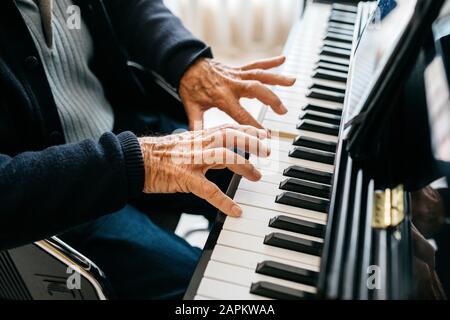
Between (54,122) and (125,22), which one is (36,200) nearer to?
(54,122)

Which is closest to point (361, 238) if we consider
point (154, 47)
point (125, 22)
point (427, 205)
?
point (427, 205)

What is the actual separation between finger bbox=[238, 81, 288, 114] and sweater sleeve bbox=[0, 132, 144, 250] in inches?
16.1

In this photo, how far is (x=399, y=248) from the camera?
76 centimetres

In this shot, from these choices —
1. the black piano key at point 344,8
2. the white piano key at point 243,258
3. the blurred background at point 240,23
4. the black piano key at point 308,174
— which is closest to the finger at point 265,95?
the black piano key at point 308,174

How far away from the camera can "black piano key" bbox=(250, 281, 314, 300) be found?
790 millimetres

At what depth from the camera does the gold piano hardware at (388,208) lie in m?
0.79

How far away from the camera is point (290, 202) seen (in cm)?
94

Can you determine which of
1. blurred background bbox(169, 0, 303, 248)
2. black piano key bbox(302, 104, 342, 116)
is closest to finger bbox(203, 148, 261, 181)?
black piano key bbox(302, 104, 342, 116)

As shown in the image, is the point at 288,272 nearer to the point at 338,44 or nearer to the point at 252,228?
the point at 252,228

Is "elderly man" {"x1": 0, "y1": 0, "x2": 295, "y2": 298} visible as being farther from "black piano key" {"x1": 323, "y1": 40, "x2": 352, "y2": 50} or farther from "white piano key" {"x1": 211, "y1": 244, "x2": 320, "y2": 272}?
"black piano key" {"x1": 323, "y1": 40, "x2": 352, "y2": 50}

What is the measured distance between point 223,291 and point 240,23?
2.22m

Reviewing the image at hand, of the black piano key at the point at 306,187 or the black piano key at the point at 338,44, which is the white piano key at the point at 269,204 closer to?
the black piano key at the point at 306,187

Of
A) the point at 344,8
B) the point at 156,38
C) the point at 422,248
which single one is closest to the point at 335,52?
the point at 344,8

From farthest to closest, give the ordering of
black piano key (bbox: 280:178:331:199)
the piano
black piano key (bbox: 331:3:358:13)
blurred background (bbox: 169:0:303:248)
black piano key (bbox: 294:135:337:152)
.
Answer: blurred background (bbox: 169:0:303:248) < black piano key (bbox: 331:3:358:13) < black piano key (bbox: 294:135:337:152) < black piano key (bbox: 280:178:331:199) < the piano
